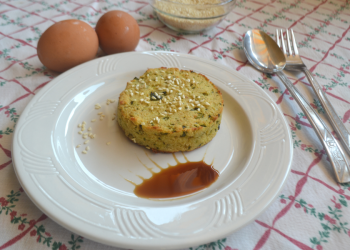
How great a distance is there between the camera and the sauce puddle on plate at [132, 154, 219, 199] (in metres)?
1.42

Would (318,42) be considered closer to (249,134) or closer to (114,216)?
(249,134)

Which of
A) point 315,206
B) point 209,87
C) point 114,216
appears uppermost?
point 209,87

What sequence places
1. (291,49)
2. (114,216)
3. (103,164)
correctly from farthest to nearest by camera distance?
1. (291,49)
2. (103,164)
3. (114,216)

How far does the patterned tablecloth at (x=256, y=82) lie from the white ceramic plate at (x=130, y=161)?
16 cm

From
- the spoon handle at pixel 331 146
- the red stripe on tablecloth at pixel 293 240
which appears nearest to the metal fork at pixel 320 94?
the spoon handle at pixel 331 146

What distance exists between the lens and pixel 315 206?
142 cm

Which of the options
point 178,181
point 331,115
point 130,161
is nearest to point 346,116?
→ point 331,115

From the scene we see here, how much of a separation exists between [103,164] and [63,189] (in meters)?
0.33

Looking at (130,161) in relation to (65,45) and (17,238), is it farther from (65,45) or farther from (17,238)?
(65,45)

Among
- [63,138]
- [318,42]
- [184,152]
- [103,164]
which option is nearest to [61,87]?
[63,138]

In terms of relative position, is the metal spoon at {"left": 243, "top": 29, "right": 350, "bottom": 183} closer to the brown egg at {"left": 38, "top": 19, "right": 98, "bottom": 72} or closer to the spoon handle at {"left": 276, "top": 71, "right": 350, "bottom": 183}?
the spoon handle at {"left": 276, "top": 71, "right": 350, "bottom": 183}

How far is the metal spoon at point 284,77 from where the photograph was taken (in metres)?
1.55

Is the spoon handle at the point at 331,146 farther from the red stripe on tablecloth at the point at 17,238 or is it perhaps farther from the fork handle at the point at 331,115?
the red stripe on tablecloth at the point at 17,238

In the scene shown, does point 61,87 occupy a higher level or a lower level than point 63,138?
higher
